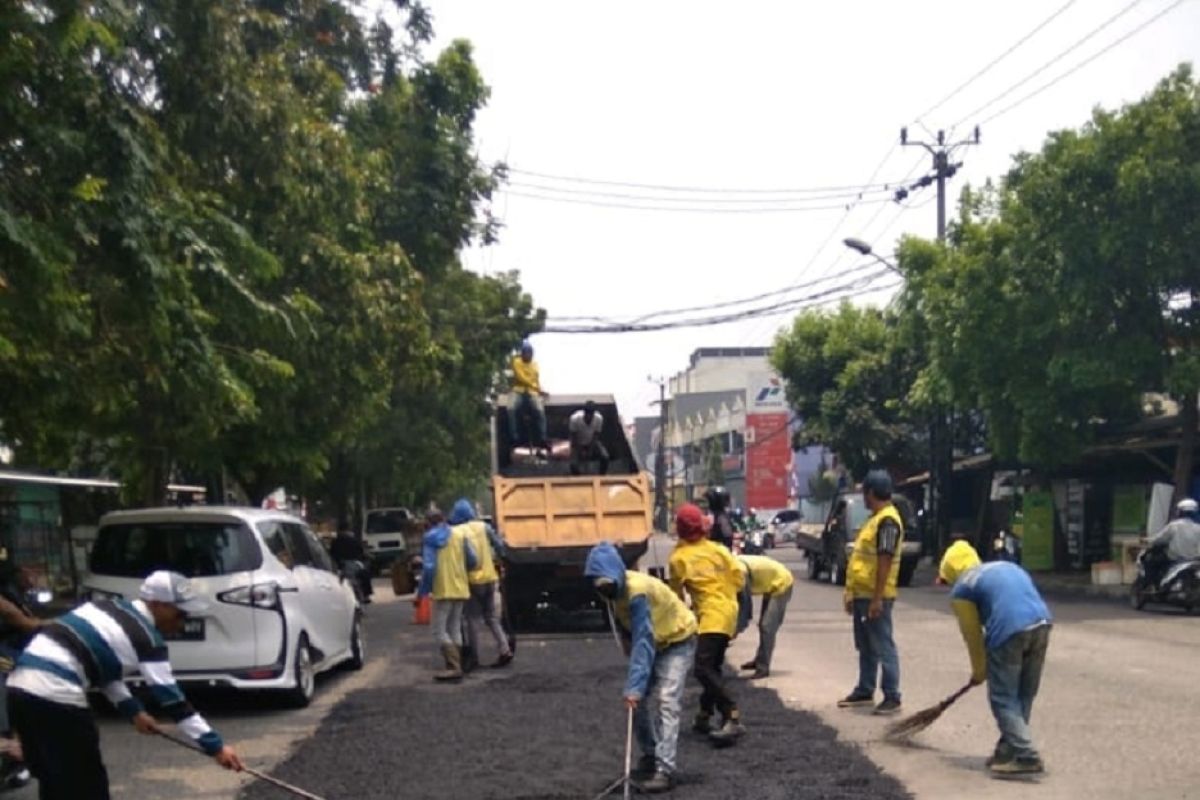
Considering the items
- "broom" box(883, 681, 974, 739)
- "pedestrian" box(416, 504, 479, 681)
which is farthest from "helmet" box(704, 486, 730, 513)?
"broom" box(883, 681, 974, 739)

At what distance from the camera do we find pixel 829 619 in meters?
23.0

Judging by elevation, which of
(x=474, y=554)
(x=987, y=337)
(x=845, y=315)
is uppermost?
(x=845, y=315)

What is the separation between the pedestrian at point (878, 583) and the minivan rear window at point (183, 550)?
4973 millimetres

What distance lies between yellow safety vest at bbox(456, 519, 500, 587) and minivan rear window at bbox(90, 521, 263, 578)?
326 centimetres

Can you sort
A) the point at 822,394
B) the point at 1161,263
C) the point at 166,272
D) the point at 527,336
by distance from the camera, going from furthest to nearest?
1. the point at 822,394
2. the point at 527,336
3. the point at 1161,263
4. the point at 166,272

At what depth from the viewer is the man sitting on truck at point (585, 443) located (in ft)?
68.8

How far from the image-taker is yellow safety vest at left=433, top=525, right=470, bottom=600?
15.1 meters

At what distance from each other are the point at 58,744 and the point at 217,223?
7.07 metres

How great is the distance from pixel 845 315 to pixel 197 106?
3372 centimetres

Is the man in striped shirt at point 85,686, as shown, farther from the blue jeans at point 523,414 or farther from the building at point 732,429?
the building at point 732,429

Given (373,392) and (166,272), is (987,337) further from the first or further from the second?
(166,272)

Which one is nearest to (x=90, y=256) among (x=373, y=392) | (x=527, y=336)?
(x=373, y=392)

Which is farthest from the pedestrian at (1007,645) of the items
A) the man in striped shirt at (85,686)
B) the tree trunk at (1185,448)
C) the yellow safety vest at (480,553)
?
the tree trunk at (1185,448)

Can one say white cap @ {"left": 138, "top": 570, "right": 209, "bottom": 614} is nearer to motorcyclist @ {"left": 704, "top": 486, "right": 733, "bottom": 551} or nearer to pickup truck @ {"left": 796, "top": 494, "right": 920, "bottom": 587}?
motorcyclist @ {"left": 704, "top": 486, "right": 733, "bottom": 551}
